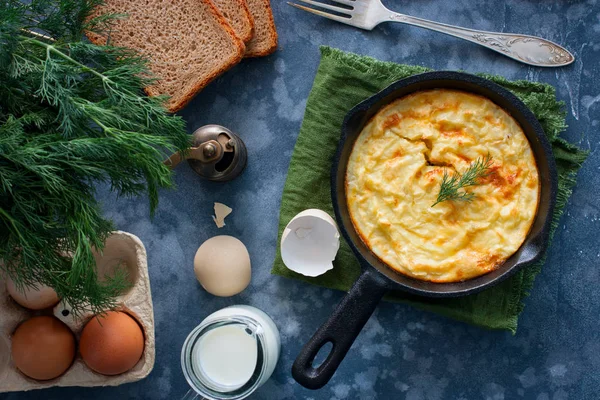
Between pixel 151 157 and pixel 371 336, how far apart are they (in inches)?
49.0

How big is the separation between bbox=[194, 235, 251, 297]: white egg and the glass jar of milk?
5.4 inches

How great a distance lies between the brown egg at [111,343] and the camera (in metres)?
2.51

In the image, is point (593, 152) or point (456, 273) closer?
point (456, 273)

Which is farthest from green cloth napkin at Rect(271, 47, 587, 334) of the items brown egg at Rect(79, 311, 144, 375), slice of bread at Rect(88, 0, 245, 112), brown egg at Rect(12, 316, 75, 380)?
brown egg at Rect(12, 316, 75, 380)

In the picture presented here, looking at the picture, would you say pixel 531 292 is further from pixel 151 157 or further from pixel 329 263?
pixel 151 157

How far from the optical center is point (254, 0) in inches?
110

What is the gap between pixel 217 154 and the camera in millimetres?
2605

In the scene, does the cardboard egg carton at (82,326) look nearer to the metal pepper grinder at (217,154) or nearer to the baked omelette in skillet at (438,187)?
the metal pepper grinder at (217,154)

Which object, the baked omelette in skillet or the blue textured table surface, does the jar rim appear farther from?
the baked omelette in skillet

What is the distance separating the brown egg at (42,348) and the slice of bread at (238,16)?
1454 millimetres

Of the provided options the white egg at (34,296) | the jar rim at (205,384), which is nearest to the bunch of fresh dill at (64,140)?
the white egg at (34,296)

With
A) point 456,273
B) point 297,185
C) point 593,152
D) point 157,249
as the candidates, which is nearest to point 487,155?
point 456,273

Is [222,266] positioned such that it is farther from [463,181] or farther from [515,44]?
[515,44]

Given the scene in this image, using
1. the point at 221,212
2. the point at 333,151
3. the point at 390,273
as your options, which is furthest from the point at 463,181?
the point at 221,212
